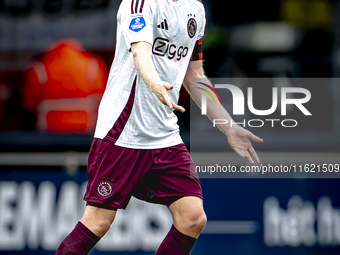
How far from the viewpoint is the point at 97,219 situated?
121 inches

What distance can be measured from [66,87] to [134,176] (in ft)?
10.5

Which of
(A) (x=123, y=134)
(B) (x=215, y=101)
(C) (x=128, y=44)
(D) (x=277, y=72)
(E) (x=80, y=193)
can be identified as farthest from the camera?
(D) (x=277, y=72)

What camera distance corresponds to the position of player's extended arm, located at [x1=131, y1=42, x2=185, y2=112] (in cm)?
254

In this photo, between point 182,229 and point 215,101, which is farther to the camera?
point 215,101

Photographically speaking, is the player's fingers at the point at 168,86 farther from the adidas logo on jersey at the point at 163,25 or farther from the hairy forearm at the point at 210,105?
the hairy forearm at the point at 210,105

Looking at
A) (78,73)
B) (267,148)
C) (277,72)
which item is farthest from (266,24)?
(78,73)

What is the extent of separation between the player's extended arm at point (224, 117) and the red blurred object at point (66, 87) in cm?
268

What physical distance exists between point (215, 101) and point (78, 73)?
3046mm

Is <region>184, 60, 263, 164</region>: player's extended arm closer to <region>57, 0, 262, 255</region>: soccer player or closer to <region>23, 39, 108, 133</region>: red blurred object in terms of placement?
<region>57, 0, 262, 255</region>: soccer player

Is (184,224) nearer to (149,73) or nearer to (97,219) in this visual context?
(97,219)

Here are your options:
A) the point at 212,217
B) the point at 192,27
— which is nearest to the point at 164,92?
the point at 192,27

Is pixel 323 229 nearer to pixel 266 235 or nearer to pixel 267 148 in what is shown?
pixel 266 235

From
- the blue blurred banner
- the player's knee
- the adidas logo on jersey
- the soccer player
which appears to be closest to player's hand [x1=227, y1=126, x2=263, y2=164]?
the soccer player

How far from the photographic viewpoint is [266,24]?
617cm
